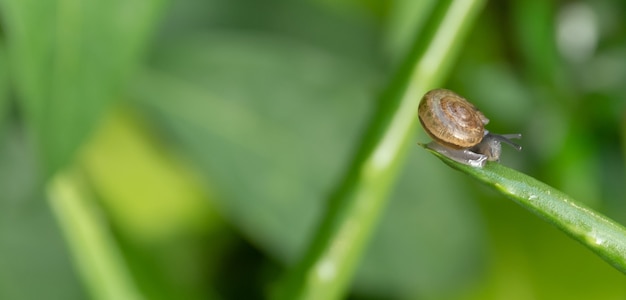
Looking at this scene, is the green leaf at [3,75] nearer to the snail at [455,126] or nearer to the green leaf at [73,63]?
the green leaf at [73,63]

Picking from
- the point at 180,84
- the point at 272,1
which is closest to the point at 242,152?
the point at 180,84

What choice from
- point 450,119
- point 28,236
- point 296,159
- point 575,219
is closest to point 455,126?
point 450,119

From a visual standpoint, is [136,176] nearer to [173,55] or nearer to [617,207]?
[173,55]

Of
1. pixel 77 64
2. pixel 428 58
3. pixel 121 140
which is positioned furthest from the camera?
pixel 121 140

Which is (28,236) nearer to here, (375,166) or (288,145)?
(288,145)

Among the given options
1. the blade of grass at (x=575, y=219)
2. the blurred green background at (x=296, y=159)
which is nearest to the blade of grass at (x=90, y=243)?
the blurred green background at (x=296, y=159)

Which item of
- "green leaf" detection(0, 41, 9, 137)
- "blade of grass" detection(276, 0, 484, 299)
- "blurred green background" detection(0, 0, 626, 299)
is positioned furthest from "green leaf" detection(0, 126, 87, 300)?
"blade of grass" detection(276, 0, 484, 299)
